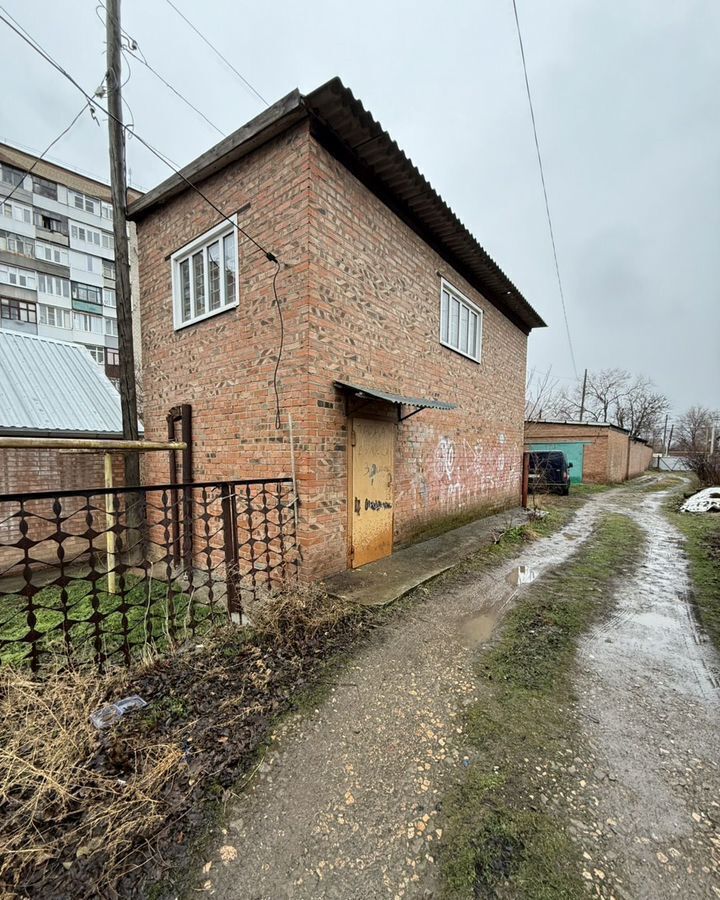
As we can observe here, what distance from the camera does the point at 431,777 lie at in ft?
6.66

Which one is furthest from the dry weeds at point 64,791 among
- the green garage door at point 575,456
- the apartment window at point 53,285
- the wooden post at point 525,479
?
the apartment window at point 53,285

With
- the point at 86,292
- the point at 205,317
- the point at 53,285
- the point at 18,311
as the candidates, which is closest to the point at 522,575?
the point at 205,317

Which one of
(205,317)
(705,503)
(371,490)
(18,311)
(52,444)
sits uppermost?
(18,311)

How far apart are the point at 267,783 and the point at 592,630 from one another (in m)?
3.32

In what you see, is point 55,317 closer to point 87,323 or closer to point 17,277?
point 87,323

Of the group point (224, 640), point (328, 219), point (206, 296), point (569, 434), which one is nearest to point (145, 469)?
point (206, 296)

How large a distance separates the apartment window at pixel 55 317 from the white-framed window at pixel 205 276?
3033cm

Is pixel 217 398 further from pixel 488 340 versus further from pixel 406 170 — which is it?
pixel 488 340

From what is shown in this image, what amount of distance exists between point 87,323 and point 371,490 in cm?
3377

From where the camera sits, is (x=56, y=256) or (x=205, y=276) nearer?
(x=205, y=276)

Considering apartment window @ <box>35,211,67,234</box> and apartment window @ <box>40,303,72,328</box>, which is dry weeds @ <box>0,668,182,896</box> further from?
apartment window @ <box>35,211,67,234</box>

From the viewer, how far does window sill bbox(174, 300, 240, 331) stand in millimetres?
5195

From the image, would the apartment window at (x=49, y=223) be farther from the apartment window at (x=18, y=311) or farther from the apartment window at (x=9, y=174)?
the apartment window at (x=18, y=311)

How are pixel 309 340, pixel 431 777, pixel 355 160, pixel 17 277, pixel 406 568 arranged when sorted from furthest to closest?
pixel 17 277 < pixel 406 568 < pixel 355 160 < pixel 309 340 < pixel 431 777
